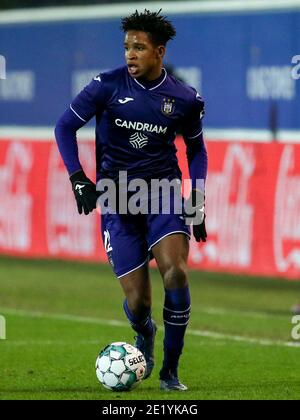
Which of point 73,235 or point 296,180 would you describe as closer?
point 296,180

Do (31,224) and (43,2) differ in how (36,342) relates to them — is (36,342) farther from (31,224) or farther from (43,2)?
(43,2)

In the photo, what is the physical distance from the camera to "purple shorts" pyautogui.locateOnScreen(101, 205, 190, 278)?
32.1 ft

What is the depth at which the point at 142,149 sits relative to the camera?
987 cm

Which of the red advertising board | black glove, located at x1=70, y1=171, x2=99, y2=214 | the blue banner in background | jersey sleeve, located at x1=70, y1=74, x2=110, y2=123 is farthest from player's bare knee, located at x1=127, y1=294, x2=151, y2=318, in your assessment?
the blue banner in background

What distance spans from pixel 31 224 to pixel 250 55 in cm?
475

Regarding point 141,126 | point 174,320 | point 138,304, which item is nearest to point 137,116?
point 141,126

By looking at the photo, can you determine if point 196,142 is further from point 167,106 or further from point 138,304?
point 138,304

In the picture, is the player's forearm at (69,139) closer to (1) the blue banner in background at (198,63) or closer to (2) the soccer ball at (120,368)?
(2) the soccer ball at (120,368)

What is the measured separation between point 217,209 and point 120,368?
821cm

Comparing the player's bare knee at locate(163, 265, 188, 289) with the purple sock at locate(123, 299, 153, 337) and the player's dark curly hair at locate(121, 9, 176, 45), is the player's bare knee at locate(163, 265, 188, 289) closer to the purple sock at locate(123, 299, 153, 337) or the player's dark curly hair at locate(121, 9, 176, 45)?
the purple sock at locate(123, 299, 153, 337)

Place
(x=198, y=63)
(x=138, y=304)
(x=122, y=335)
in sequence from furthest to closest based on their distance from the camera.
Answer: (x=198, y=63) → (x=122, y=335) → (x=138, y=304)
